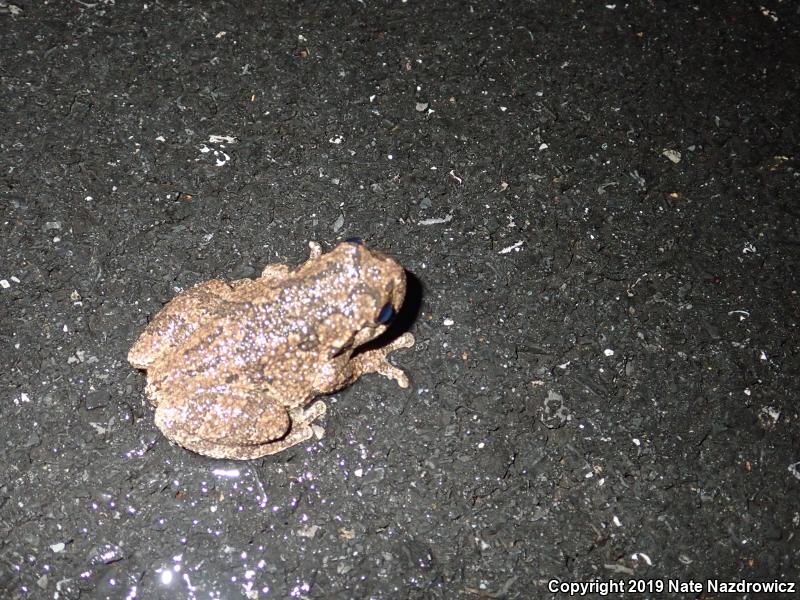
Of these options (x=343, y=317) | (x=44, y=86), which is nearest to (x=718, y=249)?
(x=343, y=317)

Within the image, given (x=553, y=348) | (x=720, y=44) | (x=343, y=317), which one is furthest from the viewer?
(x=720, y=44)

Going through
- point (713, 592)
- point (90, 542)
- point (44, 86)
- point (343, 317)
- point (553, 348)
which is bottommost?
point (713, 592)

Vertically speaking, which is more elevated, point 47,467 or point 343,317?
point 343,317

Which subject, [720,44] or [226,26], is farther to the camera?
[720,44]

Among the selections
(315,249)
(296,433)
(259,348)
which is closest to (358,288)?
(259,348)

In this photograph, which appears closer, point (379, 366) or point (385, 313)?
point (385, 313)

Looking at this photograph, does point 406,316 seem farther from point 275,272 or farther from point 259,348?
point 259,348

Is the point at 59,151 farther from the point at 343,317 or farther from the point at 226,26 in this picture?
the point at 343,317

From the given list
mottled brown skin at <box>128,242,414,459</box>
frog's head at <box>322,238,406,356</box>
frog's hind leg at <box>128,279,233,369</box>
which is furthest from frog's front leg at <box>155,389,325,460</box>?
frog's head at <box>322,238,406,356</box>
